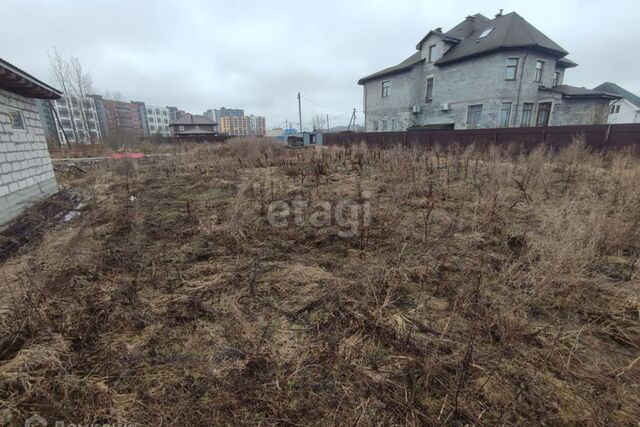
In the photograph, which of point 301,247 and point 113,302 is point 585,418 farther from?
point 113,302

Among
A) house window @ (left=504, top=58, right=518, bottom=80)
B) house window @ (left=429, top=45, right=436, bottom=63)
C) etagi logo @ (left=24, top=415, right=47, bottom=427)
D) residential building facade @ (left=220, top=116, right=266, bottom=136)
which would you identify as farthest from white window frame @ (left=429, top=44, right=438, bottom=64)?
residential building facade @ (left=220, top=116, right=266, bottom=136)

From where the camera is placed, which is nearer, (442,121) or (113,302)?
(113,302)

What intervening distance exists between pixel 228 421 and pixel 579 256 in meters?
3.28

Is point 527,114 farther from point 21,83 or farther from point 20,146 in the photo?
point 20,146

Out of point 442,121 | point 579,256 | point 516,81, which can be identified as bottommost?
point 579,256

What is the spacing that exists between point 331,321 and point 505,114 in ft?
71.6

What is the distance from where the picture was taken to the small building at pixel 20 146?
16.9ft

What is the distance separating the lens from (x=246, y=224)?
13.7 ft

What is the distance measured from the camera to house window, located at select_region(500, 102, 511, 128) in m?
18.2

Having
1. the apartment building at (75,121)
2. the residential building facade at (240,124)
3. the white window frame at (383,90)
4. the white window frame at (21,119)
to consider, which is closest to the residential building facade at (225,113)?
the residential building facade at (240,124)

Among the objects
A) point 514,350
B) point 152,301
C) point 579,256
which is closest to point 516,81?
point 579,256

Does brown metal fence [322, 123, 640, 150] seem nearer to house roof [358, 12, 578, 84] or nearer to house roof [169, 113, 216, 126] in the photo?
house roof [358, 12, 578, 84]

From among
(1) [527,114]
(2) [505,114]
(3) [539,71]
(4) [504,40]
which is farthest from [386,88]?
(1) [527,114]

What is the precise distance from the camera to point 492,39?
1842cm
